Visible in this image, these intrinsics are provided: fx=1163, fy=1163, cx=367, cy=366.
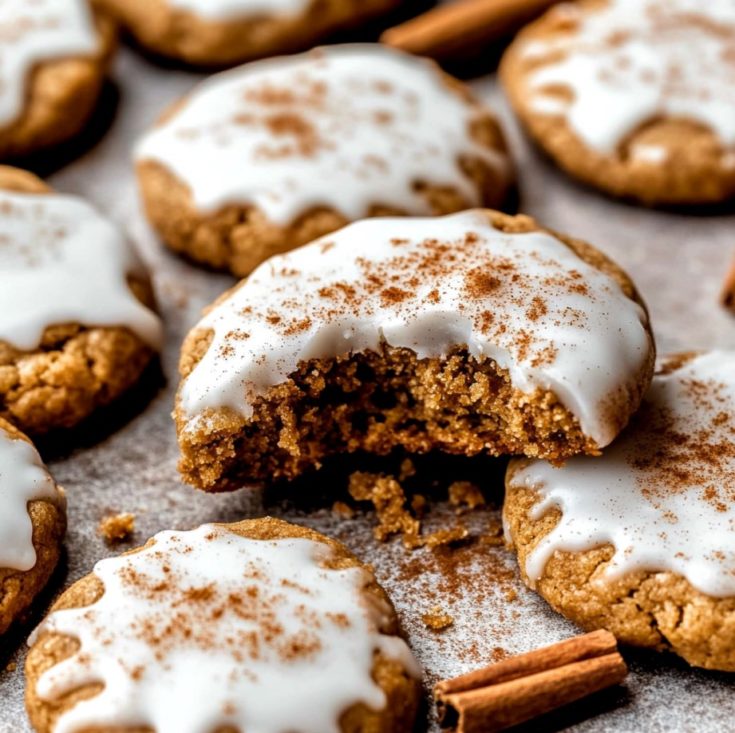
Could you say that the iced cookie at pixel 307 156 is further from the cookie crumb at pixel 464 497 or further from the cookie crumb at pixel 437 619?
the cookie crumb at pixel 437 619

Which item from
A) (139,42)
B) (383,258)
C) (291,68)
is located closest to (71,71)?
(139,42)

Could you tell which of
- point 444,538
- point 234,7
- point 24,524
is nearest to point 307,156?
point 234,7

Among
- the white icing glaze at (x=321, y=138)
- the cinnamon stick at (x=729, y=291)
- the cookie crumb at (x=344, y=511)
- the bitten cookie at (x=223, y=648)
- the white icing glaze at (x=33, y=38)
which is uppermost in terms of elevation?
the white icing glaze at (x=33, y=38)

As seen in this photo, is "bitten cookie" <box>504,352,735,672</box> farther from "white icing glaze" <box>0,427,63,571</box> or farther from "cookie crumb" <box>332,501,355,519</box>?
"white icing glaze" <box>0,427,63,571</box>

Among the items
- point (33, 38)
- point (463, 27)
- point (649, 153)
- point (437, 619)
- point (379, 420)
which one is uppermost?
point (33, 38)

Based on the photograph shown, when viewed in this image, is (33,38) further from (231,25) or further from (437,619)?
(437,619)

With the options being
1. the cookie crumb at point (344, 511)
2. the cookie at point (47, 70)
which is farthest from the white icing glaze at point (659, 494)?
the cookie at point (47, 70)

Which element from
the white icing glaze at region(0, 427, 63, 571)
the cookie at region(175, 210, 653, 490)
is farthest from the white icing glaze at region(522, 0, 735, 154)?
the white icing glaze at region(0, 427, 63, 571)
